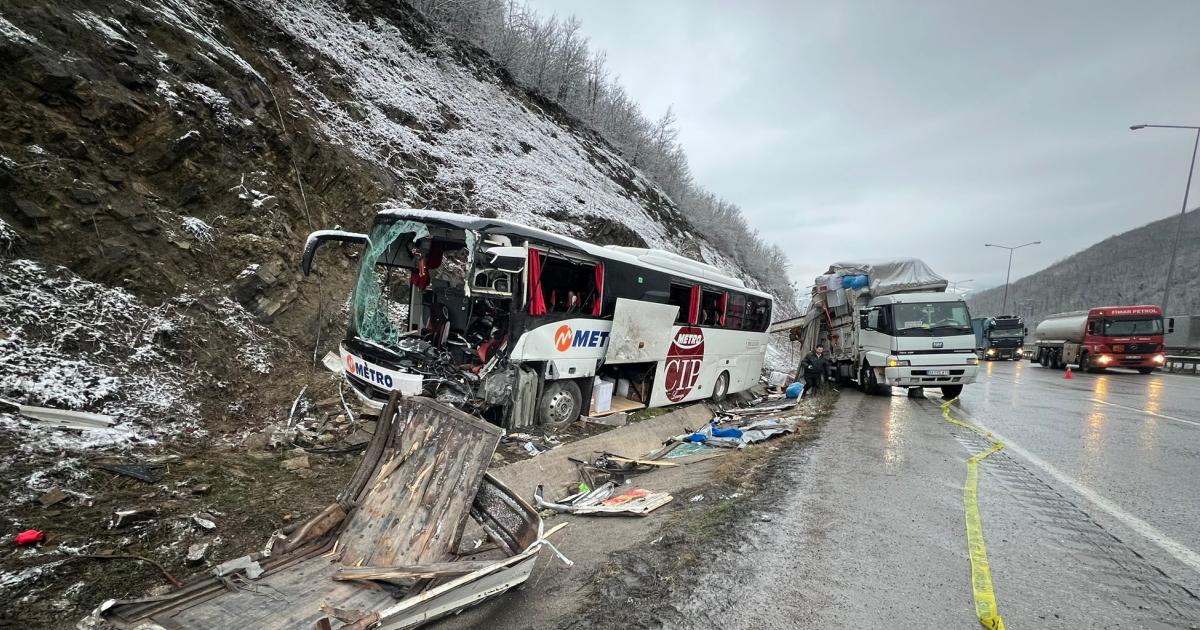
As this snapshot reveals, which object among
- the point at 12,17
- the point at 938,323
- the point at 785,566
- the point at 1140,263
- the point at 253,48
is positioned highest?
the point at 1140,263

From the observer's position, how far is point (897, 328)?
1184 cm

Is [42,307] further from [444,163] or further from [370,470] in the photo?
[444,163]

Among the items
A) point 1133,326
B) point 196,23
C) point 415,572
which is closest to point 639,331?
point 415,572

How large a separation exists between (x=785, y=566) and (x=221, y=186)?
9596 mm

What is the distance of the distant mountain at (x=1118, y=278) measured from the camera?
228 ft

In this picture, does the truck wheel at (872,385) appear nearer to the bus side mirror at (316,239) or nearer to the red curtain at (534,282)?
the red curtain at (534,282)

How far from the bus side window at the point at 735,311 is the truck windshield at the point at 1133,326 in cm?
1887

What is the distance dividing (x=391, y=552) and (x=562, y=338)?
4130 mm

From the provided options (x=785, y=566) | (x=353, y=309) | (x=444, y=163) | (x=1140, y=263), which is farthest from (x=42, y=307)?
(x=1140, y=263)

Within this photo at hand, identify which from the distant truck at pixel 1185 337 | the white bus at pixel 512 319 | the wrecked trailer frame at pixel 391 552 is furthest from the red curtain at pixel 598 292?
the distant truck at pixel 1185 337

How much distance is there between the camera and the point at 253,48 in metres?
11.0

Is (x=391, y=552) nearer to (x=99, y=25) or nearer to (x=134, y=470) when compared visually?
(x=134, y=470)

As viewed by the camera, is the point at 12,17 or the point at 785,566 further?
the point at 12,17

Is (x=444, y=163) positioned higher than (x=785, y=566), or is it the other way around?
(x=444, y=163)
